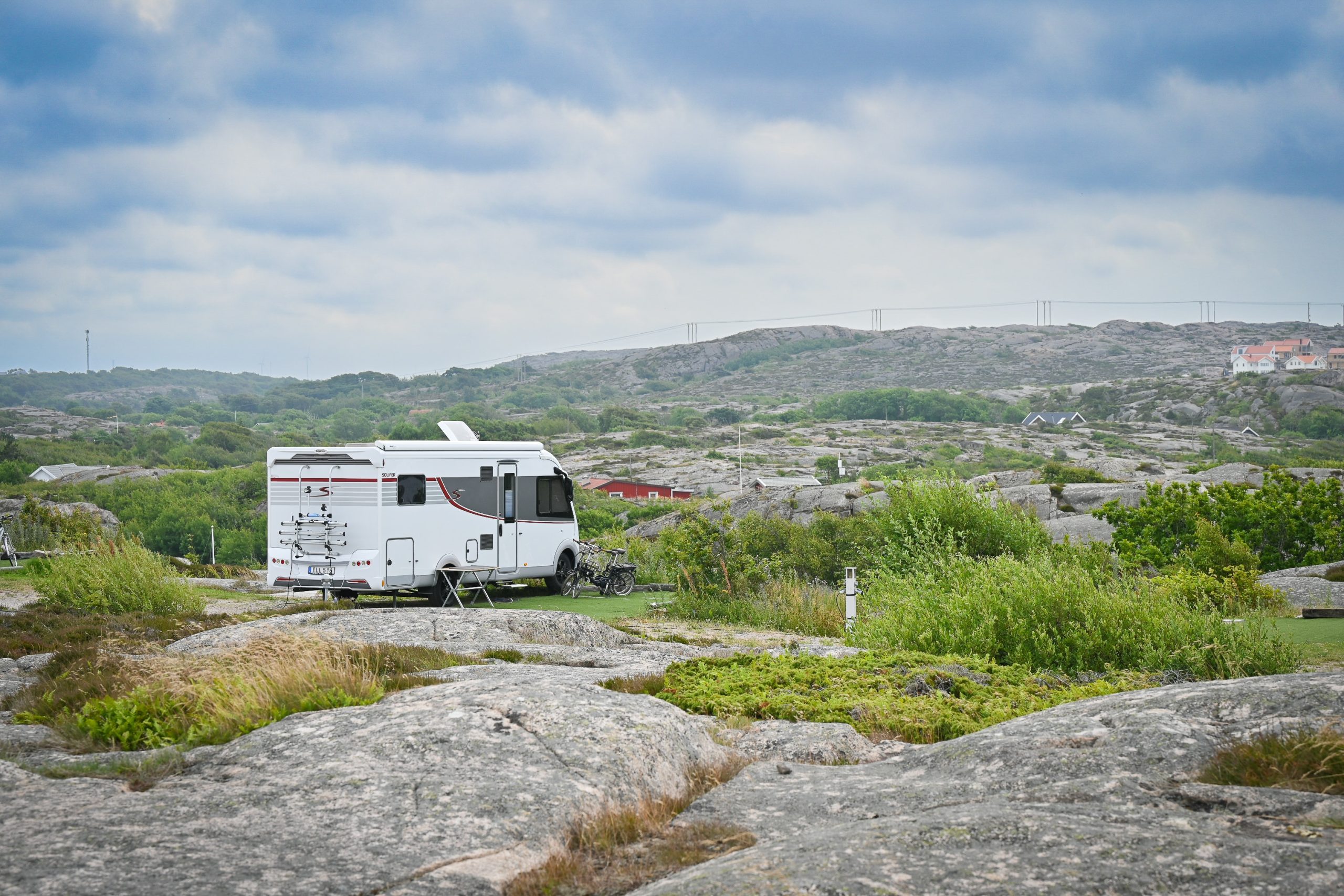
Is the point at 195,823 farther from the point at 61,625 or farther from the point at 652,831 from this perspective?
the point at 61,625

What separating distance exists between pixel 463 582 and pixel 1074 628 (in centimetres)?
1123

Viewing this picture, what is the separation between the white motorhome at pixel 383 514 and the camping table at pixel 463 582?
0.04 metres

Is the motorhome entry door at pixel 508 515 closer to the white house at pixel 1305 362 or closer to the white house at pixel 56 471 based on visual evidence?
the white house at pixel 56 471

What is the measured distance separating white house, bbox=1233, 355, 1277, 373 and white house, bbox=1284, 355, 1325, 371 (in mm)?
2430

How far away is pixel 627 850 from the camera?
4.43 meters

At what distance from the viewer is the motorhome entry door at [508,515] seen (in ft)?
60.0

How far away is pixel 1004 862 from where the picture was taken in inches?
136

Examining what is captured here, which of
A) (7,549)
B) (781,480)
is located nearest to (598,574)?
(7,549)

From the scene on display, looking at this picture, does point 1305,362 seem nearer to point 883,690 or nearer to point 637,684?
point 883,690

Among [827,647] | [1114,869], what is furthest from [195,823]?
[827,647]

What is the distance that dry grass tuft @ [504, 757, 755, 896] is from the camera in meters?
3.98

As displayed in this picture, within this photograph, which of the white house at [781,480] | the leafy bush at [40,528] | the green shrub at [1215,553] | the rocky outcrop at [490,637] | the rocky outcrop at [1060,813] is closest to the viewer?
the rocky outcrop at [1060,813]

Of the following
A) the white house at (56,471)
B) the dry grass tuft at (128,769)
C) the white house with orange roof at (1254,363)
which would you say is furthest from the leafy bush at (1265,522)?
the white house with orange roof at (1254,363)

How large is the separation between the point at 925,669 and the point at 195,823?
18.6 feet
